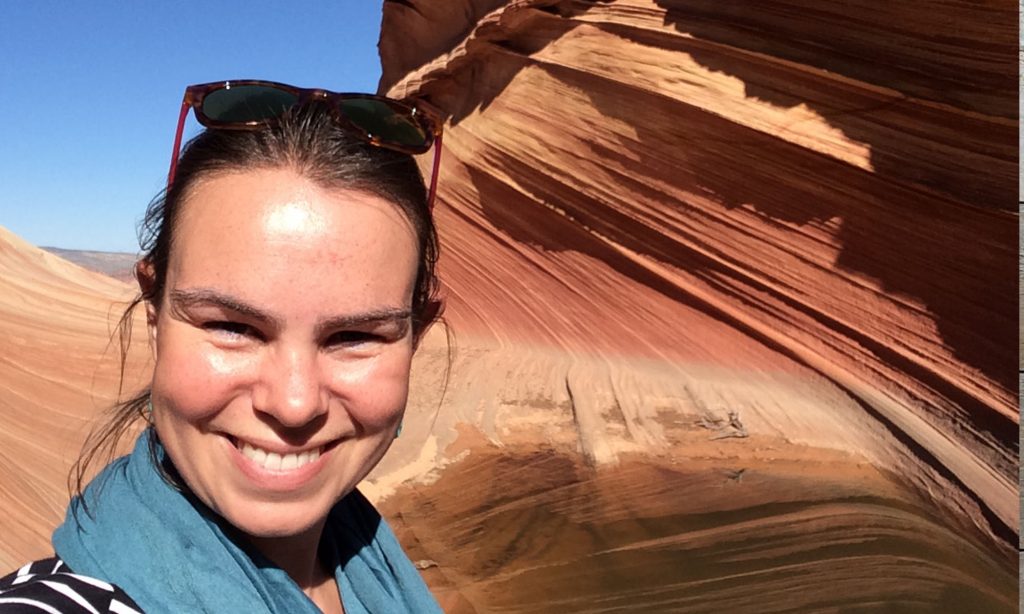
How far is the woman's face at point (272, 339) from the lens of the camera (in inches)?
32.8

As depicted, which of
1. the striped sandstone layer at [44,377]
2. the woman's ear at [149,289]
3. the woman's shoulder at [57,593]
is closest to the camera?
the woman's shoulder at [57,593]

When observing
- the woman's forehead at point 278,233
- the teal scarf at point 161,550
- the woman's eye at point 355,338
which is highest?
the woman's forehead at point 278,233

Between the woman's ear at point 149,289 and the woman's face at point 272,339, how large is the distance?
0.05 meters

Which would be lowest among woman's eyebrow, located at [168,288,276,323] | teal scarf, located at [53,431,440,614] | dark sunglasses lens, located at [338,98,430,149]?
teal scarf, located at [53,431,440,614]

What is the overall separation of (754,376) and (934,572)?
4.92 feet

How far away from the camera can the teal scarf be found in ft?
2.63

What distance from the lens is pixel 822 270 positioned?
3744 millimetres

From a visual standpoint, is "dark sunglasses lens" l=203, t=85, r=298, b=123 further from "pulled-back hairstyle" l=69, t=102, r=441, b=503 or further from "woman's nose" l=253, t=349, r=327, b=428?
"woman's nose" l=253, t=349, r=327, b=428

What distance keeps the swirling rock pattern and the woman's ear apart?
187 centimetres

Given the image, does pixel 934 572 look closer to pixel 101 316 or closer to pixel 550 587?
pixel 550 587

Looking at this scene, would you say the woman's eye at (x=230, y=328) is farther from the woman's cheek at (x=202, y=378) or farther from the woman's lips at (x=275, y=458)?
the woman's lips at (x=275, y=458)

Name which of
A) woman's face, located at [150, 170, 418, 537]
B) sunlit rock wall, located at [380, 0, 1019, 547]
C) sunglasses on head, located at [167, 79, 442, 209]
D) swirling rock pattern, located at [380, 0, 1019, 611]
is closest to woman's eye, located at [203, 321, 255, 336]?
woman's face, located at [150, 170, 418, 537]

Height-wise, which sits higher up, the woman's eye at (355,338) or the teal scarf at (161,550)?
the woman's eye at (355,338)

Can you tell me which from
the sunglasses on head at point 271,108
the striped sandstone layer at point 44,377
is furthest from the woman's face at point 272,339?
the striped sandstone layer at point 44,377
